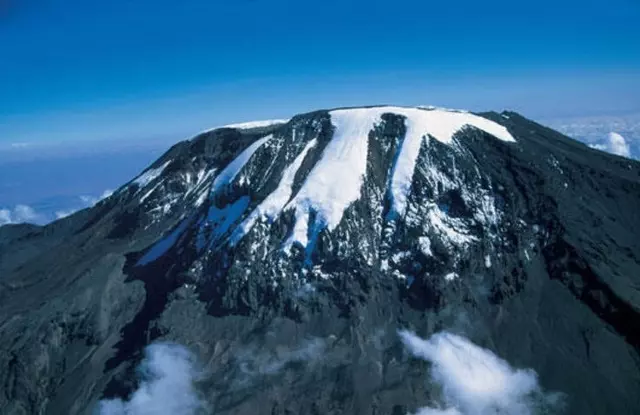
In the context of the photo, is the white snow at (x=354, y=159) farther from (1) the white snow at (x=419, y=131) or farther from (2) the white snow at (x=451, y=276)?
(2) the white snow at (x=451, y=276)

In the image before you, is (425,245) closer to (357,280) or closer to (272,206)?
(357,280)

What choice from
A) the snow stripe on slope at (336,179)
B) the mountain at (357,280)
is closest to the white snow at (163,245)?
the mountain at (357,280)

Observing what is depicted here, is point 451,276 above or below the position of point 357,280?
below

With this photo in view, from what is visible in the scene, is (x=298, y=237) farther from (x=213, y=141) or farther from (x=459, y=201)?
(x=213, y=141)

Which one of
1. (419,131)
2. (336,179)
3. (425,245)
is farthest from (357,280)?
(419,131)

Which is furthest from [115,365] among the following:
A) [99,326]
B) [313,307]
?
[313,307]
